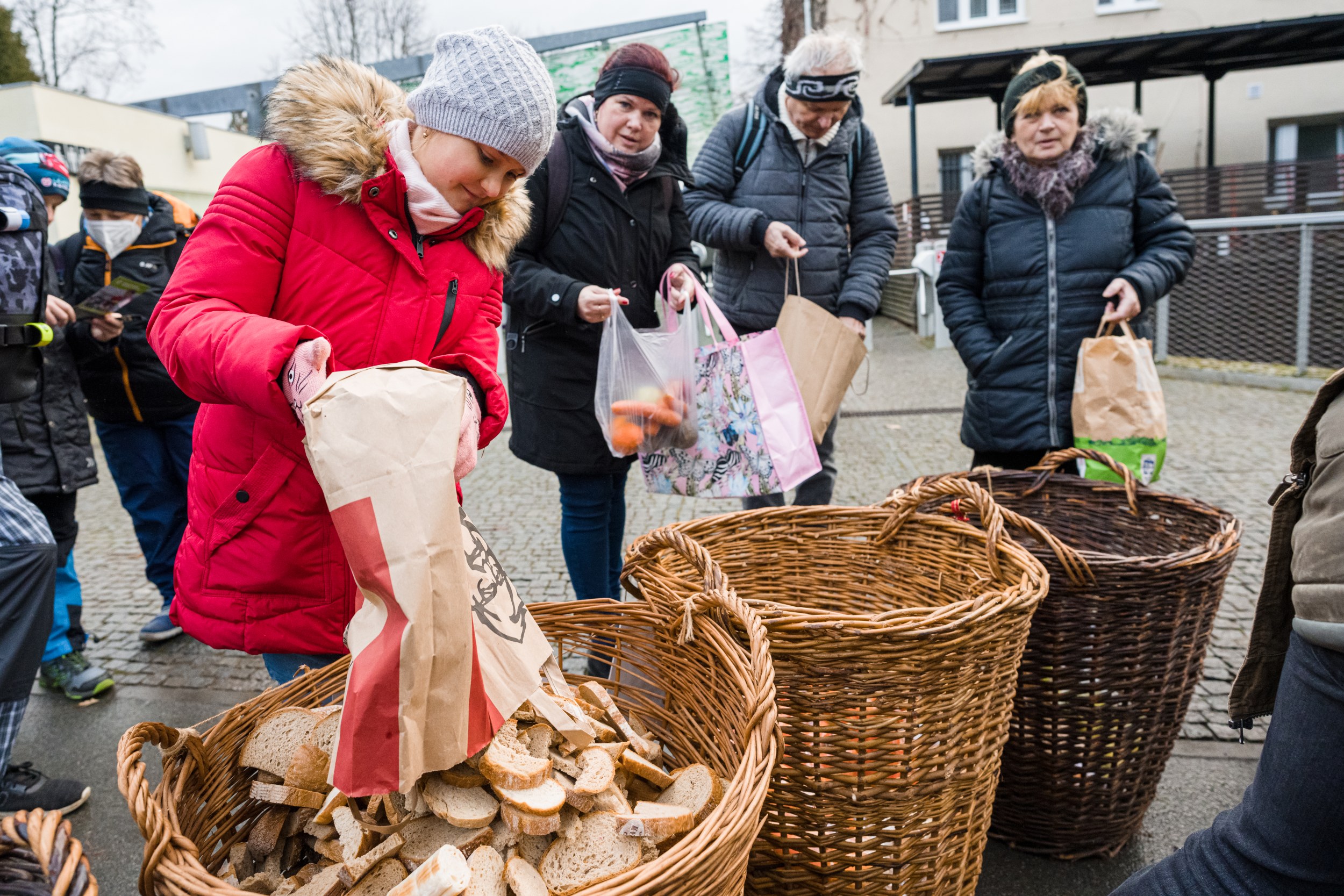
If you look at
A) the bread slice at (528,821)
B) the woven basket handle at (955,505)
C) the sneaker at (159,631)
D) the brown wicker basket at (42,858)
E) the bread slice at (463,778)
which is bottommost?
the sneaker at (159,631)

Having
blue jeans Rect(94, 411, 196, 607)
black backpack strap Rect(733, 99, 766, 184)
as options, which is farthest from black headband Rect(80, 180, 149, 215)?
black backpack strap Rect(733, 99, 766, 184)

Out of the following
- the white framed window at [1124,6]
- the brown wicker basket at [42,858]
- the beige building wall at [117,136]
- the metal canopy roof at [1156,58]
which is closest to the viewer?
the brown wicker basket at [42,858]

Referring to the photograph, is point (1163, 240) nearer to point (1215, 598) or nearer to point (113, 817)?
point (1215, 598)

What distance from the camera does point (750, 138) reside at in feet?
10.8

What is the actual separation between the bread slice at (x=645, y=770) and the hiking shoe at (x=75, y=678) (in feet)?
8.98

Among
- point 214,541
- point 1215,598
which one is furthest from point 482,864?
point 1215,598

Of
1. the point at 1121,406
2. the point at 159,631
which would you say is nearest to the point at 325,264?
the point at 1121,406

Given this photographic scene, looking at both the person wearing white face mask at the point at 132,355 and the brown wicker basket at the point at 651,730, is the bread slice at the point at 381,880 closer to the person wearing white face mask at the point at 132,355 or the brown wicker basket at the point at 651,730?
the brown wicker basket at the point at 651,730

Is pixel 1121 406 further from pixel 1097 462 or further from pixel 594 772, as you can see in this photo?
pixel 594 772

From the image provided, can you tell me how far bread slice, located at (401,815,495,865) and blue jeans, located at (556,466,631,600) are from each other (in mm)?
1520

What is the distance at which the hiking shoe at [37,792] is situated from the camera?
8.40ft

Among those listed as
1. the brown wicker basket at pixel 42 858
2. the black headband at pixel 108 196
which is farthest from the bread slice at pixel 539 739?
the black headband at pixel 108 196

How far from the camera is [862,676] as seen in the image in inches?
60.2

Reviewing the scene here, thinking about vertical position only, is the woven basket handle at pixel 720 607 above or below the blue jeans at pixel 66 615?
above
